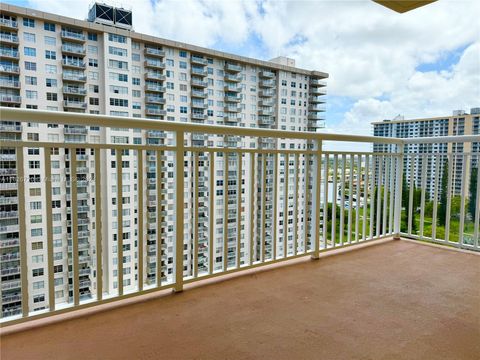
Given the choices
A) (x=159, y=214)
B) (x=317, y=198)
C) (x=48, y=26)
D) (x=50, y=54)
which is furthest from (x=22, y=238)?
(x=48, y=26)

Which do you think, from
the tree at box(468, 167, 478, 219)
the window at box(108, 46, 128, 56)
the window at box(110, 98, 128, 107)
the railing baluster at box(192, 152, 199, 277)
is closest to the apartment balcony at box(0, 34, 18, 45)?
the window at box(108, 46, 128, 56)

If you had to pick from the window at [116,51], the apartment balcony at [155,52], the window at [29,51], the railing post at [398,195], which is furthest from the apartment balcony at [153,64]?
the railing post at [398,195]

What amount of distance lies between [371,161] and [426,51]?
9.30ft

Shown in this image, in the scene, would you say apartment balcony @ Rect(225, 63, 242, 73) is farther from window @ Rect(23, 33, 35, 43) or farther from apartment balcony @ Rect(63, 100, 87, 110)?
window @ Rect(23, 33, 35, 43)

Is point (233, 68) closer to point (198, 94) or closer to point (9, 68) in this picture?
point (198, 94)

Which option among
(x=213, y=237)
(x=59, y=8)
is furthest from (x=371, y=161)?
(x=59, y=8)

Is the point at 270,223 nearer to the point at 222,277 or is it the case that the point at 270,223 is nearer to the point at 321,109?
the point at 222,277

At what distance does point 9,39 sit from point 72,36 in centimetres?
60

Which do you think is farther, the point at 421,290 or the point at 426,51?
the point at 426,51

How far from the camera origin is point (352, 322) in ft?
4.49

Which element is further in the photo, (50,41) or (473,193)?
(50,41)

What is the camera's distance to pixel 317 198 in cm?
225

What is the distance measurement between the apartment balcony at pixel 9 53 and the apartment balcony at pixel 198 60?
1.92 m

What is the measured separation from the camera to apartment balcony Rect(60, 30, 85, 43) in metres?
3.25
